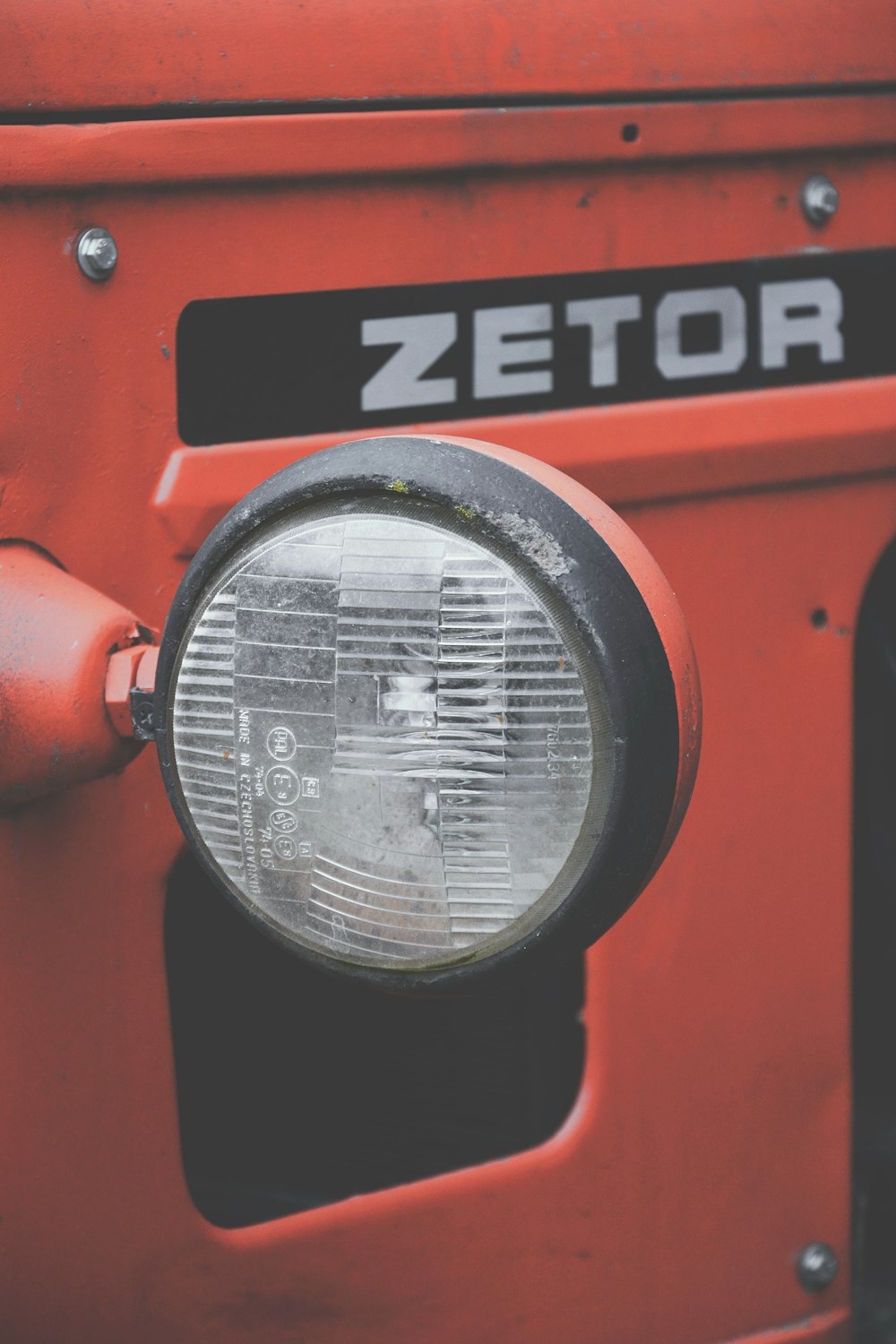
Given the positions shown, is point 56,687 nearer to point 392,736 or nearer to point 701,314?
point 392,736

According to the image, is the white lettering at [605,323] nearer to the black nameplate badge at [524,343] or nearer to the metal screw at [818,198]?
the black nameplate badge at [524,343]

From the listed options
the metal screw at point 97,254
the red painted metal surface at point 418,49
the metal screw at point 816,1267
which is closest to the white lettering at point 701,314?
the red painted metal surface at point 418,49

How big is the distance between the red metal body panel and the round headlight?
227 mm

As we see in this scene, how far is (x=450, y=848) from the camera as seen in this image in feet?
2.57

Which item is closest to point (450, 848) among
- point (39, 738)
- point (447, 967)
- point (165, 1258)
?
point (447, 967)

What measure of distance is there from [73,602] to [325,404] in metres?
0.23

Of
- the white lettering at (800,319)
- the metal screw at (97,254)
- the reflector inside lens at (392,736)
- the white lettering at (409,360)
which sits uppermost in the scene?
the white lettering at (800,319)

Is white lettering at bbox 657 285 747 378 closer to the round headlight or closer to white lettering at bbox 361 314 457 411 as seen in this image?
white lettering at bbox 361 314 457 411

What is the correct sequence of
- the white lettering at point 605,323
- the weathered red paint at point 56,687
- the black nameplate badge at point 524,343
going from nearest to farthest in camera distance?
1. the weathered red paint at point 56,687
2. the black nameplate badge at point 524,343
3. the white lettering at point 605,323

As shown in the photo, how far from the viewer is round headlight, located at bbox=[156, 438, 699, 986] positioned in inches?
30.2

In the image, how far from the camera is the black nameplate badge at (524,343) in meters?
1.04

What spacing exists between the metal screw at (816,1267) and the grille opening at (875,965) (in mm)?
117

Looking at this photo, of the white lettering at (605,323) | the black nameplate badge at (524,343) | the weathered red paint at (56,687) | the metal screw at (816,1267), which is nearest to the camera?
the weathered red paint at (56,687)

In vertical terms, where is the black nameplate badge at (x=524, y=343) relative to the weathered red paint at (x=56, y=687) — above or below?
above
